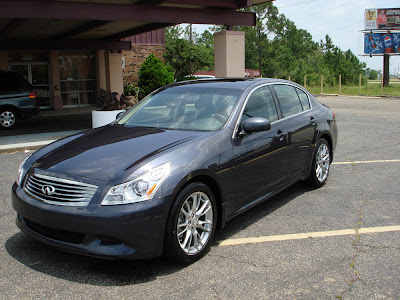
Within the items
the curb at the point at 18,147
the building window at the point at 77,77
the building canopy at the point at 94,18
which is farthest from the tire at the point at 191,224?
the building window at the point at 77,77

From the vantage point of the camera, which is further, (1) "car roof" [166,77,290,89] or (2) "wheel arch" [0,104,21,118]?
(2) "wheel arch" [0,104,21,118]

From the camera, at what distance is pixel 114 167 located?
12.3 ft

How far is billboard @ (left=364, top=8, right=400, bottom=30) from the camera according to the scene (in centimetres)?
4825

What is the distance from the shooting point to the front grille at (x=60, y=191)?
3.59 m

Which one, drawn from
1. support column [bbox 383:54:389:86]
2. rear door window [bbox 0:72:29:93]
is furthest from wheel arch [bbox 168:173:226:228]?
support column [bbox 383:54:389:86]

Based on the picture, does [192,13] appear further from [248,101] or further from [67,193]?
[67,193]

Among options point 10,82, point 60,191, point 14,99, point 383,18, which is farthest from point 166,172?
point 383,18

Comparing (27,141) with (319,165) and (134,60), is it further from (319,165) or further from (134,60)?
(134,60)

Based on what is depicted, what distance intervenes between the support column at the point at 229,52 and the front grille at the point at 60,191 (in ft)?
36.3

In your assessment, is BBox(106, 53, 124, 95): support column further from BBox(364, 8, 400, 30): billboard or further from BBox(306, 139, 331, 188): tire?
BBox(364, 8, 400, 30): billboard

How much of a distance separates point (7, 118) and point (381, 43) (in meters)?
42.8

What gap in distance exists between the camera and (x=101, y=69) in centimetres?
2370

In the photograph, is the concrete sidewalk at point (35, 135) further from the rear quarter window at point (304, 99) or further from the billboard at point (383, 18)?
the billboard at point (383, 18)

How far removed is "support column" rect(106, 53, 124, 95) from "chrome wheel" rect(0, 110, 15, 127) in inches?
315
